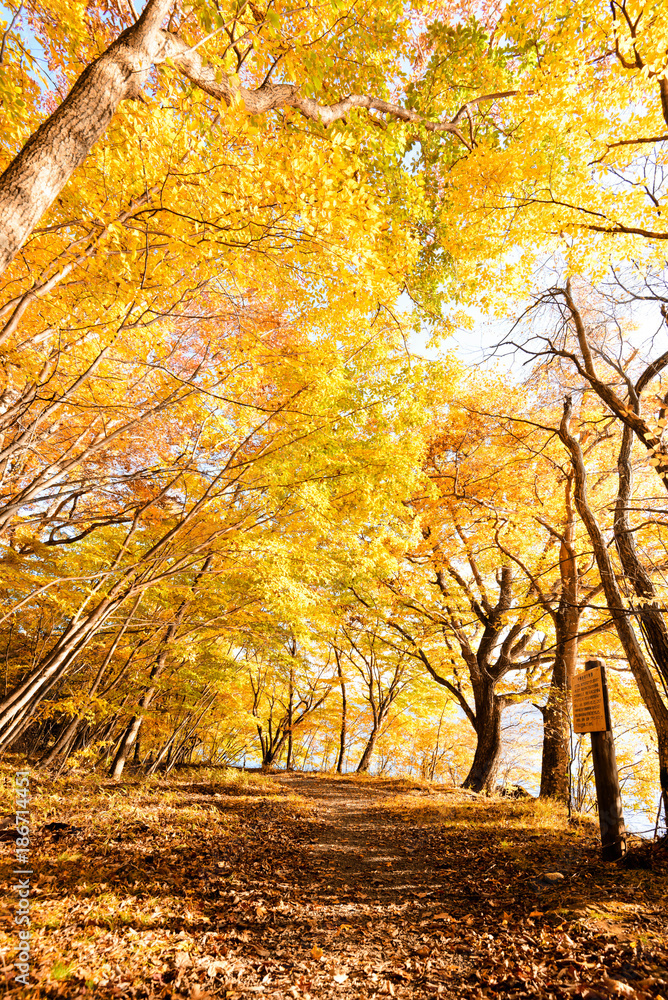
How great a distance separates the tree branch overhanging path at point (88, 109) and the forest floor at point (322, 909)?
4.72 metres

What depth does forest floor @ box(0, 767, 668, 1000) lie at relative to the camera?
2754mm

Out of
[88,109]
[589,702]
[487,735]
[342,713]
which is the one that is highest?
[88,109]

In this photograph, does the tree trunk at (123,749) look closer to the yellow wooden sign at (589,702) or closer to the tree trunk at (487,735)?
the tree trunk at (487,735)

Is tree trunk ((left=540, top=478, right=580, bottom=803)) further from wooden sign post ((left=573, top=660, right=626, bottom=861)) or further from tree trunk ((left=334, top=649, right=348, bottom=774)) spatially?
tree trunk ((left=334, top=649, right=348, bottom=774))

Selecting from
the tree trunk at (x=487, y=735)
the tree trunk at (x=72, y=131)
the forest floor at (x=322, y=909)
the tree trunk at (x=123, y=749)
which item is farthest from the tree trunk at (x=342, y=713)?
the tree trunk at (x=72, y=131)

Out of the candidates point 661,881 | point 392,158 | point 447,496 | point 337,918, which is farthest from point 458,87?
point 337,918

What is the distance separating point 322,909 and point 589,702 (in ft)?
12.6

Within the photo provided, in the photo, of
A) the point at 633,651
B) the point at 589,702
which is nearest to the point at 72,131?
the point at 633,651

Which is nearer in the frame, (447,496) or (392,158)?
(392,158)

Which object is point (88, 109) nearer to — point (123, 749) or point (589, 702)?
point (589, 702)

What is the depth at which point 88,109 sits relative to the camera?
9.70 feet

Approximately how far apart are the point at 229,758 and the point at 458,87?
30.9 meters

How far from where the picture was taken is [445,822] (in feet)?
23.0

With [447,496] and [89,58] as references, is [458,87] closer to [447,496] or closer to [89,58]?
[89,58]
